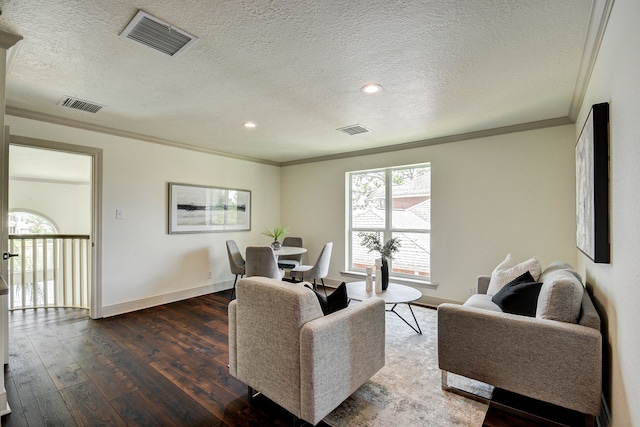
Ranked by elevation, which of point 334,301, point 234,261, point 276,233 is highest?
point 276,233

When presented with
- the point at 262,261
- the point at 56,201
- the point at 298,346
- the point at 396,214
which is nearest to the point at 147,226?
the point at 262,261

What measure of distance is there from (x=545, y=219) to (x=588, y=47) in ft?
6.56

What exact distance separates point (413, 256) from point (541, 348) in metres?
2.69

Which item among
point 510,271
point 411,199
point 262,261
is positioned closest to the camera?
point 510,271

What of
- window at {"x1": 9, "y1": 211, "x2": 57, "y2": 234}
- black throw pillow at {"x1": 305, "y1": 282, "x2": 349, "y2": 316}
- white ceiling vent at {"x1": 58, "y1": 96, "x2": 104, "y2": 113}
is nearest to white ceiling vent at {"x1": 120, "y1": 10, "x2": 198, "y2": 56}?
white ceiling vent at {"x1": 58, "y1": 96, "x2": 104, "y2": 113}

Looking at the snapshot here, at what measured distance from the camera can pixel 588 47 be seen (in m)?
1.91

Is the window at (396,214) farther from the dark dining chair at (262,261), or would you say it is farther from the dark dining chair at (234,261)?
the dark dining chair at (234,261)

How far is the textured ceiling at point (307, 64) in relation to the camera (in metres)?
1.63

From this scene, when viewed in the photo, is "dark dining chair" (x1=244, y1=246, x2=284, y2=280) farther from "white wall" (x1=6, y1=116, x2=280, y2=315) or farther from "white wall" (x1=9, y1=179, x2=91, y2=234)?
"white wall" (x1=9, y1=179, x2=91, y2=234)

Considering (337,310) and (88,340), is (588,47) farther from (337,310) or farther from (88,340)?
(88,340)

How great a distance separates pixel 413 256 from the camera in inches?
174

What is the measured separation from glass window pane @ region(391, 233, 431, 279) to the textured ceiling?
5.15 ft

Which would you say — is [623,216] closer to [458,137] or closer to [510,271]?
[510,271]

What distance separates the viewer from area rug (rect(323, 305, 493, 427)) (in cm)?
183
